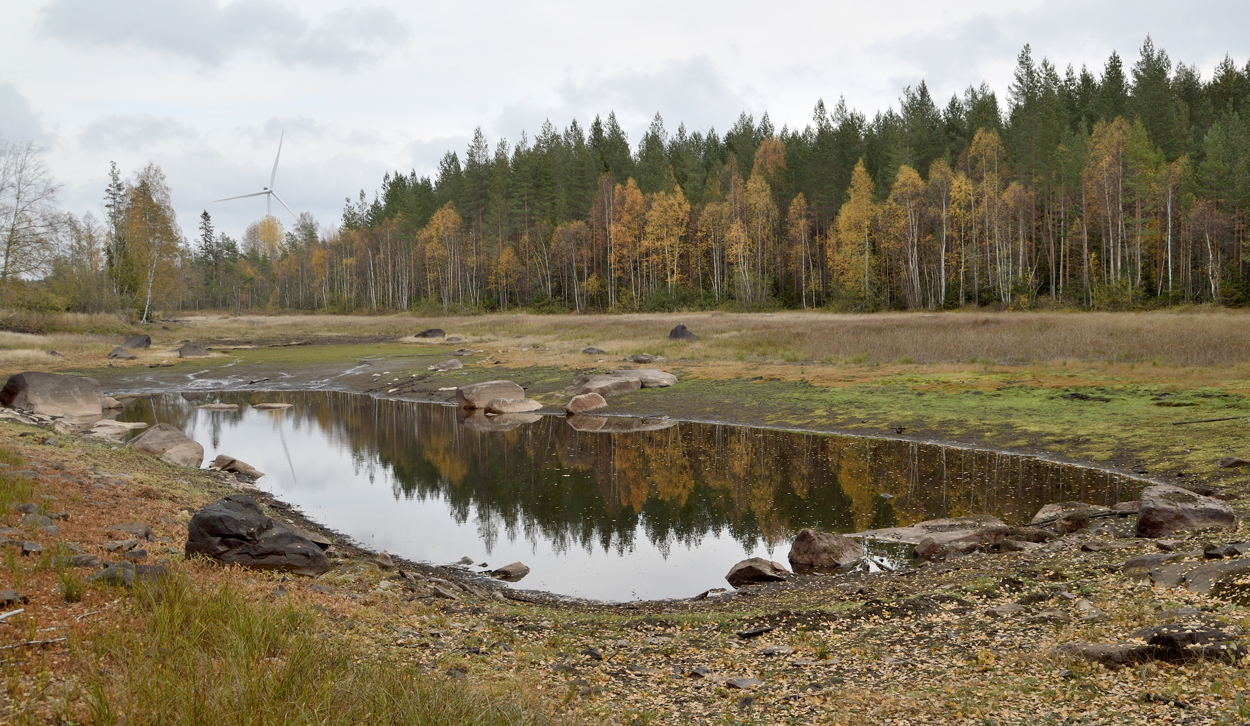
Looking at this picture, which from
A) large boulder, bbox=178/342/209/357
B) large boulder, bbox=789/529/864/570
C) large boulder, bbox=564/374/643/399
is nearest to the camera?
large boulder, bbox=789/529/864/570

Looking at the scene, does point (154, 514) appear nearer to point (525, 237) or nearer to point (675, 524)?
point (675, 524)

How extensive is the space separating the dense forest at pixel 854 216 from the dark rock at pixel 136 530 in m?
54.6

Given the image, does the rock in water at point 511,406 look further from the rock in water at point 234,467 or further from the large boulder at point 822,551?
the large boulder at point 822,551

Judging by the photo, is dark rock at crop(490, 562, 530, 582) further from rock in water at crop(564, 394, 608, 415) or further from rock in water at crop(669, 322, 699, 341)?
rock in water at crop(669, 322, 699, 341)

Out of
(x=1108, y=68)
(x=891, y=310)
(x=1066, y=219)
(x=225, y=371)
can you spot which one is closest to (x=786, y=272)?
(x=891, y=310)

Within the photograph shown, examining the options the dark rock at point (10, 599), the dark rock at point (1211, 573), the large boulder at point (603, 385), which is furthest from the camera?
the large boulder at point (603, 385)

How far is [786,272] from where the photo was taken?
3132 inches

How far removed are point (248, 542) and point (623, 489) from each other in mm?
9467

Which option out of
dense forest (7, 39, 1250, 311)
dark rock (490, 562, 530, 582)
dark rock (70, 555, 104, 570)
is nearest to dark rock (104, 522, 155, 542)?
dark rock (70, 555, 104, 570)

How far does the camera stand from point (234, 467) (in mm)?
18891

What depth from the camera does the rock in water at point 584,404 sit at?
2731 centimetres

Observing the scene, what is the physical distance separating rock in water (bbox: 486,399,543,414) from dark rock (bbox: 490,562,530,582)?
1660cm

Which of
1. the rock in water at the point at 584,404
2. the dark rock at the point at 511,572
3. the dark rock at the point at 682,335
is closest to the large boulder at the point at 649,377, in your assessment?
the rock in water at the point at 584,404

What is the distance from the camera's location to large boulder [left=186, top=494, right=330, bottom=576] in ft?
27.7
